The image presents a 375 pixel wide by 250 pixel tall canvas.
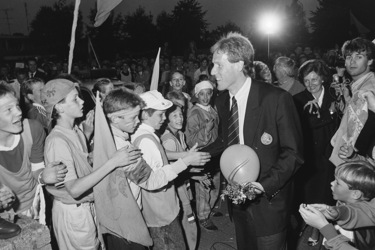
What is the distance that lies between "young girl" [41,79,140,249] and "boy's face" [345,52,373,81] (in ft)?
9.61

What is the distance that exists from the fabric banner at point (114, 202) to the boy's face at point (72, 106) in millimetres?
524

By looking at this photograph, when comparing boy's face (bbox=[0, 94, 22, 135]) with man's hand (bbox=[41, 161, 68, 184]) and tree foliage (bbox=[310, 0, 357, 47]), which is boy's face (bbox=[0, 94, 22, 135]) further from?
tree foliage (bbox=[310, 0, 357, 47])

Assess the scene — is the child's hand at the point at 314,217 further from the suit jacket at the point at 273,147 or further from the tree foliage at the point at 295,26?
the tree foliage at the point at 295,26

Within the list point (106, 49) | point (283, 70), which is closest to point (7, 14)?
point (106, 49)

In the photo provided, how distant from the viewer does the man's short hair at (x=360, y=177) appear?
9.18 ft

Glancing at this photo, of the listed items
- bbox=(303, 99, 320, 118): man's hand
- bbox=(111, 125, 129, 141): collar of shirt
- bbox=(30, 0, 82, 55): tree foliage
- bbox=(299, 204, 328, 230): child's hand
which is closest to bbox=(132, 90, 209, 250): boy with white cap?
bbox=(111, 125, 129, 141): collar of shirt

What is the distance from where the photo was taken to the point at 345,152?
379cm

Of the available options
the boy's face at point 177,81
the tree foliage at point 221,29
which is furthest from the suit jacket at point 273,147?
the tree foliage at point 221,29

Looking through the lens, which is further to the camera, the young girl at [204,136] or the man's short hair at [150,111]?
the young girl at [204,136]

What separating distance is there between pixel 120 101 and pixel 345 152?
2.55 metres

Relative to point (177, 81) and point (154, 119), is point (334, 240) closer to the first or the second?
point (154, 119)

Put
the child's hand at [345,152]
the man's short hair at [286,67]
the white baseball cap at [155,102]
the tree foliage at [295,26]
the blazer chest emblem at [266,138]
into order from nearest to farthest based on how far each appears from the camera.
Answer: the blazer chest emblem at [266,138], the white baseball cap at [155,102], the child's hand at [345,152], the man's short hair at [286,67], the tree foliage at [295,26]

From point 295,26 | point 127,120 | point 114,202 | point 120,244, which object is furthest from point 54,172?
point 295,26

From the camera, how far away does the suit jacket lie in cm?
282
